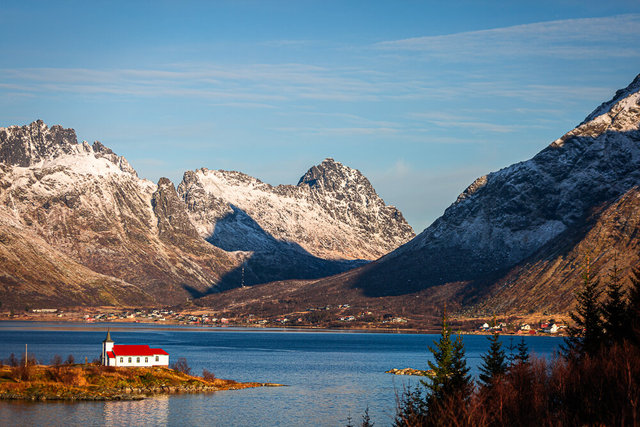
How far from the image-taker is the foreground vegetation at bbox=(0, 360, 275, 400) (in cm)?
12525

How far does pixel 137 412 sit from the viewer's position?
115m

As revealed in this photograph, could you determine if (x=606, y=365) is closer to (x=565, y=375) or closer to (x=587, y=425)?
(x=565, y=375)

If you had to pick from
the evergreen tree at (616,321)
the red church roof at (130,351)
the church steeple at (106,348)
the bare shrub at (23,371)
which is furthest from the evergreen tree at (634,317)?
the bare shrub at (23,371)

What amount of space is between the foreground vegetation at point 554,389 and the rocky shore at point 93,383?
6209 centimetres

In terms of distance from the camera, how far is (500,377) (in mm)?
82625

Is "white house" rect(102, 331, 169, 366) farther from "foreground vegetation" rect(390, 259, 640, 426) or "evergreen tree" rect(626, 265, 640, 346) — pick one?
"evergreen tree" rect(626, 265, 640, 346)

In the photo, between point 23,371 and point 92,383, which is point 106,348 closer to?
point 92,383

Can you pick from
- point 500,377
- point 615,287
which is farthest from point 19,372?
point 615,287

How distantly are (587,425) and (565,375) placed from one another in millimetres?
13408

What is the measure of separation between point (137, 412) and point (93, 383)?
19229 mm

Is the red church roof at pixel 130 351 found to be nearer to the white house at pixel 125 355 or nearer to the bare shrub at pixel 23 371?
the white house at pixel 125 355

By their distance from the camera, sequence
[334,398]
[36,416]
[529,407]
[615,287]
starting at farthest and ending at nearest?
[334,398] < [36,416] < [615,287] < [529,407]

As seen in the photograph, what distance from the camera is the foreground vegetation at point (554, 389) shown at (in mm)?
61750

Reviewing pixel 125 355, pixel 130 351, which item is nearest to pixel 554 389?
pixel 125 355
